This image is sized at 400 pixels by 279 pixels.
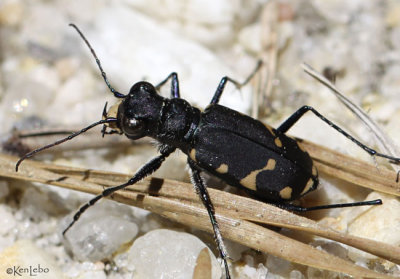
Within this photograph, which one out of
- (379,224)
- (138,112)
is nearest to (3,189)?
(138,112)

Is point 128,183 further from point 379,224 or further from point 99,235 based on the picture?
point 379,224

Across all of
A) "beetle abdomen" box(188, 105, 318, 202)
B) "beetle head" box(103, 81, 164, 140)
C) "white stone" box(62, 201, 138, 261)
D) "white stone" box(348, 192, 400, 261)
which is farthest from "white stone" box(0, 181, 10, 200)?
"white stone" box(348, 192, 400, 261)

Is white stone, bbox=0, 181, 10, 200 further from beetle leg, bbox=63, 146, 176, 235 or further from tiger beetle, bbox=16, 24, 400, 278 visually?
beetle leg, bbox=63, 146, 176, 235

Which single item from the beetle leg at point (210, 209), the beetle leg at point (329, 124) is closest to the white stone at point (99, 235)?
the beetle leg at point (210, 209)

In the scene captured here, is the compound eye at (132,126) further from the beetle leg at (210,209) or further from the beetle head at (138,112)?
the beetle leg at (210,209)

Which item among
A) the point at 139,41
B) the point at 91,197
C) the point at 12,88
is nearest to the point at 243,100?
the point at 139,41

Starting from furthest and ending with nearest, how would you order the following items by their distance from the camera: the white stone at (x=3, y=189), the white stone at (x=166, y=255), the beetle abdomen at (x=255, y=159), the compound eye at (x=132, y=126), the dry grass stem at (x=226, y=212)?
the white stone at (x=3, y=189) → the compound eye at (x=132, y=126) → the beetle abdomen at (x=255, y=159) → the white stone at (x=166, y=255) → the dry grass stem at (x=226, y=212)
